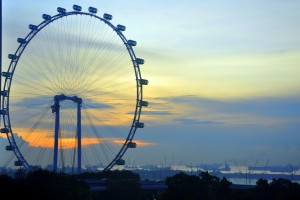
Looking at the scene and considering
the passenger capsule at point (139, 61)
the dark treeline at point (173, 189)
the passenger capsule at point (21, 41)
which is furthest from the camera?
the passenger capsule at point (139, 61)

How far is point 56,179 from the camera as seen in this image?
54844 millimetres

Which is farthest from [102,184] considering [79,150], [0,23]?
[0,23]

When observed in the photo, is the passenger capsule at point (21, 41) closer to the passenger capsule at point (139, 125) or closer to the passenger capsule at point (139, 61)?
the passenger capsule at point (139, 61)

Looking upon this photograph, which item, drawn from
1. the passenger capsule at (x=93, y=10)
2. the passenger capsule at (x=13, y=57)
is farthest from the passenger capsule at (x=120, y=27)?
the passenger capsule at (x=13, y=57)

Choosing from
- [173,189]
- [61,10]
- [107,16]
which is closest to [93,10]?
[107,16]

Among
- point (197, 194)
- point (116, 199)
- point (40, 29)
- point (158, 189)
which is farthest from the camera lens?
point (158, 189)

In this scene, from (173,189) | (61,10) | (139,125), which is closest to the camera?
(173,189)

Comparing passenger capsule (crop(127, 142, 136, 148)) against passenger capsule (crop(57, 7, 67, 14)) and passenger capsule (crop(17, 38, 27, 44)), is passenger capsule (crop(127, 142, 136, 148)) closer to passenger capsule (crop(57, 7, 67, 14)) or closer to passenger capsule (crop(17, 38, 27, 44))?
passenger capsule (crop(17, 38, 27, 44))

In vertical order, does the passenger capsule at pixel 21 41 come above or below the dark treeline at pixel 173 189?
above

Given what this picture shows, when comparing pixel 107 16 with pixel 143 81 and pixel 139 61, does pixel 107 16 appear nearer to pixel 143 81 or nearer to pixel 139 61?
pixel 139 61

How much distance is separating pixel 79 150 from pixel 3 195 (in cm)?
1962

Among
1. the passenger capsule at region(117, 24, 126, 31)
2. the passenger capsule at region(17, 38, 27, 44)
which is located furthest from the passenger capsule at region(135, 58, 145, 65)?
the passenger capsule at region(17, 38, 27, 44)

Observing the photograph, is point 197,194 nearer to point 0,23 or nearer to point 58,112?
point 58,112

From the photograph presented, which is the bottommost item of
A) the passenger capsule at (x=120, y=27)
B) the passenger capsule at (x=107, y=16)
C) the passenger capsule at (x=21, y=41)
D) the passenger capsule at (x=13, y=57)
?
the passenger capsule at (x=13, y=57)
